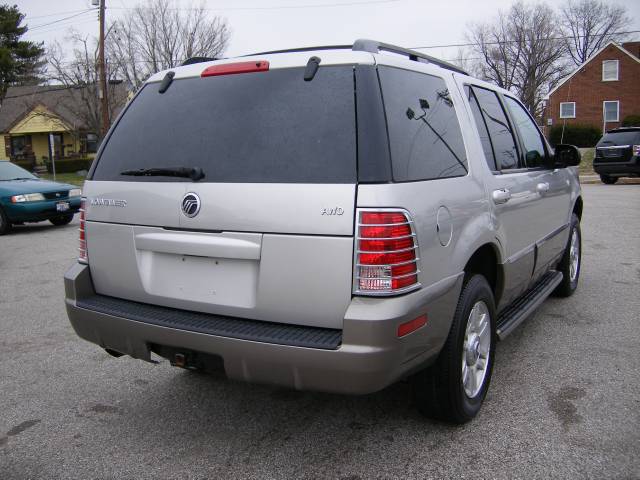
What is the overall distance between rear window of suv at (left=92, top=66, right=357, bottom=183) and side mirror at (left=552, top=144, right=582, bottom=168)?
285cm

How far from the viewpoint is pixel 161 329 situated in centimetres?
272

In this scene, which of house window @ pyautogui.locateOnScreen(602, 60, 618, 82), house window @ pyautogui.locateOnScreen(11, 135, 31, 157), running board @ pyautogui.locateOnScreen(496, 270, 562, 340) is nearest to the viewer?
running board @ pyautogui.locateOnScreen(496, 270, 562, 340)

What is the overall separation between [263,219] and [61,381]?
2.24 metres

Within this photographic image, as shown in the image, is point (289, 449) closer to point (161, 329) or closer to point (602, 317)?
point (161, 329)

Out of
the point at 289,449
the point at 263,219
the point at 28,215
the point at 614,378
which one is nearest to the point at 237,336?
the point at 263,219

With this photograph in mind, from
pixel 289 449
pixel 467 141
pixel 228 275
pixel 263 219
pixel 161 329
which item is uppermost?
pixel 467 141

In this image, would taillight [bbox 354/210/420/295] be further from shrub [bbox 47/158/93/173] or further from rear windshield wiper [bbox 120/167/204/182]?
shrub [bbox 47/158/93/173]

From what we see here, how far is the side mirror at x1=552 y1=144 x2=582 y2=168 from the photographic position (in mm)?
4738

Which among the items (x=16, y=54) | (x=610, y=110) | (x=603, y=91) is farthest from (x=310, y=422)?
(x=16, y=54)

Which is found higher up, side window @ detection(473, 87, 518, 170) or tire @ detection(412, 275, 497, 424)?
side window @ detection(473, 87, 518, 170)

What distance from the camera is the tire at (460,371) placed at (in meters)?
2.86

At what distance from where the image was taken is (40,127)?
4347 cm

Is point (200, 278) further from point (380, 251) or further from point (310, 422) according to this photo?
point (310, 422)

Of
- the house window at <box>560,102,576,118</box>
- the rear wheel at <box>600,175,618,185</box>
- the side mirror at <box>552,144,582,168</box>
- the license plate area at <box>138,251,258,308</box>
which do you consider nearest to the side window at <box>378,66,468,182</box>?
the license plate area at <box>138,251,258,308</box>
